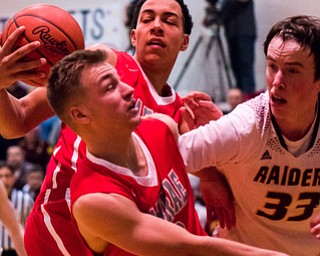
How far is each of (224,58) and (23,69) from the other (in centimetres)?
643

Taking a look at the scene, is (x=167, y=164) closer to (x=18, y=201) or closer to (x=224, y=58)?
(x=18, y=201)

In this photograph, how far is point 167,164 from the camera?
3.38m

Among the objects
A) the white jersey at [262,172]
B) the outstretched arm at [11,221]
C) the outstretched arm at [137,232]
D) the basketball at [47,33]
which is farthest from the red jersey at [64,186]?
the outstretched arm at [11,221]

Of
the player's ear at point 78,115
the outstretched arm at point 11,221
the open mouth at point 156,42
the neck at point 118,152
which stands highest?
the open mouth at point 156,42

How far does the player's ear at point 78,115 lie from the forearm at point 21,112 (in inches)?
34.2

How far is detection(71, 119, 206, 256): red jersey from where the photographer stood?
10.2 ft

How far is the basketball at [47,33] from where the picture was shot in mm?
3848

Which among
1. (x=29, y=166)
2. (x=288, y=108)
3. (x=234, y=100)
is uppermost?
(x=288, y=108)

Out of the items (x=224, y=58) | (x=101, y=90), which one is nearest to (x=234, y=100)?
(x=224, y=58)

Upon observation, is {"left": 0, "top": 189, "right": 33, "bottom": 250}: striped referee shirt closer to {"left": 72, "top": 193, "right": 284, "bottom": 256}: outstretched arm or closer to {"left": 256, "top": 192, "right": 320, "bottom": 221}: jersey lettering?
{"left": 256, "top": 192, "right": 320, "bottom": 221}: jersey lettering

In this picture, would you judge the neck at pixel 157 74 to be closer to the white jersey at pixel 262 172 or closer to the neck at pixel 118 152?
the white jersey at pixel 262 172

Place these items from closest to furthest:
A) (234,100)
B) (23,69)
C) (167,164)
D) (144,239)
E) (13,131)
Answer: (144,239) < (167,164) < (23,69) < (13,131) < (234,100)

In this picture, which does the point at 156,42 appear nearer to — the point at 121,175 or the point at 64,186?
the point at 64,186

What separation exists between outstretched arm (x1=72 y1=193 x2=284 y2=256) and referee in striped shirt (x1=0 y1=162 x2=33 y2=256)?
4.60 metres
